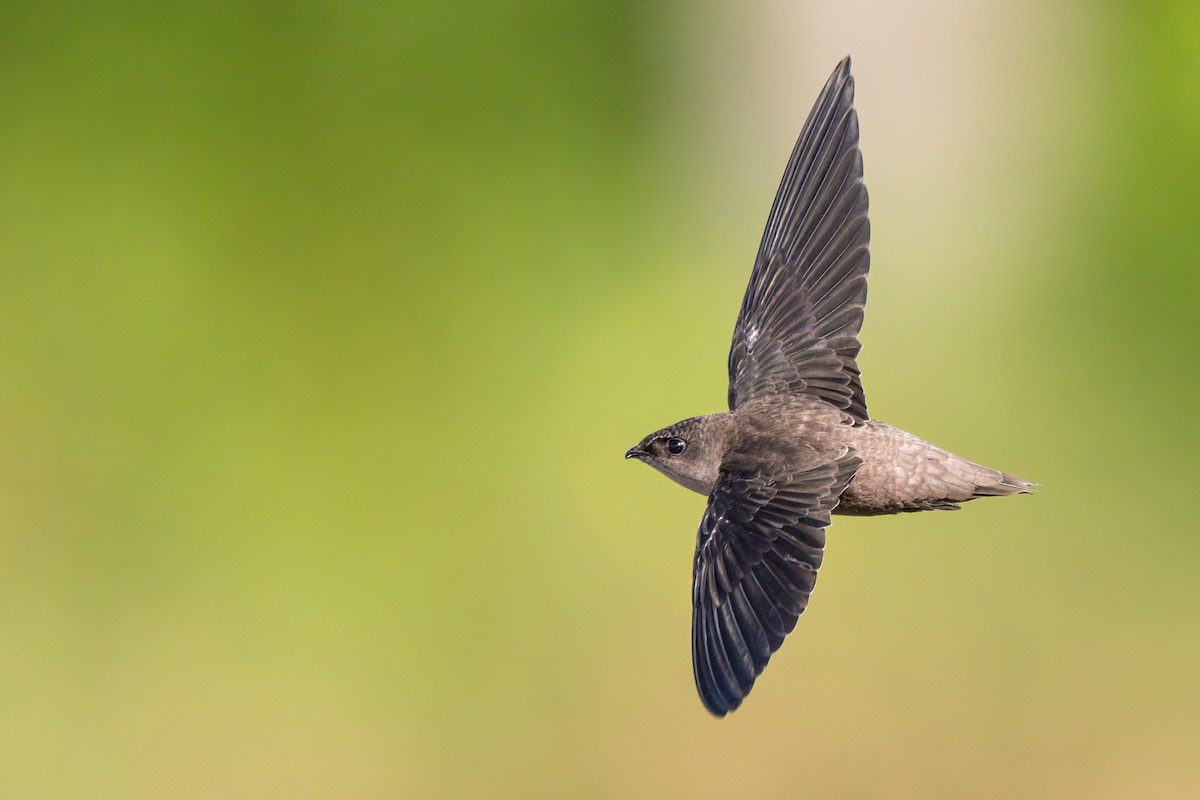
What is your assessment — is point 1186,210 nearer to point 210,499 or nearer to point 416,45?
point 416,45

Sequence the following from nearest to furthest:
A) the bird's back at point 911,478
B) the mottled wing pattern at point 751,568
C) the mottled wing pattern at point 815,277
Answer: the mottled wing pattern at point 751,568, the bird's back at point 911,478, the mottled wing pattern at point 815,277

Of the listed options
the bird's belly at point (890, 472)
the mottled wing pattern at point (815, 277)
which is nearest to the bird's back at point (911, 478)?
the bird's belly at point (890, 472)

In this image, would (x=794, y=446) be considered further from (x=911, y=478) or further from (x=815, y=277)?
(x=815, y=277)

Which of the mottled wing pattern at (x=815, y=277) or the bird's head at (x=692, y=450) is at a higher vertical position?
the mottled wing pattern at (x=815, y=277)

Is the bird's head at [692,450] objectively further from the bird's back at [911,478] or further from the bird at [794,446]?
the bird's back at [911,478]

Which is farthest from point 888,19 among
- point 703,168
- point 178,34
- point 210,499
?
point 210,499

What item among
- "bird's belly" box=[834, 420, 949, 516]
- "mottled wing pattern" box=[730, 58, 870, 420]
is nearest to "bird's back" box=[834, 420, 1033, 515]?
"bird's belly" box=[834, 420, 949, 516]

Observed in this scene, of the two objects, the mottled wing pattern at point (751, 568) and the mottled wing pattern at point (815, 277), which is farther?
the mottled wing pattern at point (815, 277)
